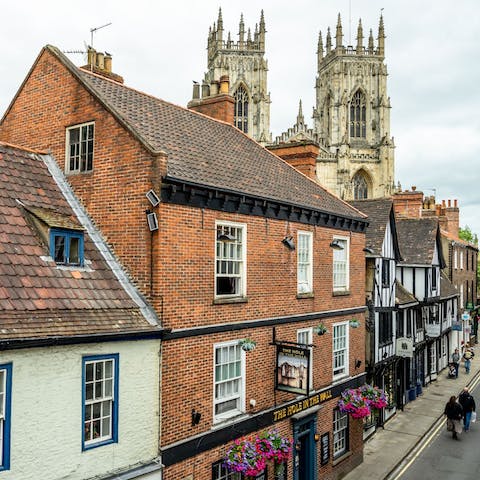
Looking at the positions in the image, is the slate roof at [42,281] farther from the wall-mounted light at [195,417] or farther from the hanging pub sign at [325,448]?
the hanging pub sign at [325,448]

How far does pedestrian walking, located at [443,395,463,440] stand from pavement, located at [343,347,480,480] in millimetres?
1212

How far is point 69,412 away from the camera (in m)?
8.54

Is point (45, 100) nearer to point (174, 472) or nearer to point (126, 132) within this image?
point (126, 132)

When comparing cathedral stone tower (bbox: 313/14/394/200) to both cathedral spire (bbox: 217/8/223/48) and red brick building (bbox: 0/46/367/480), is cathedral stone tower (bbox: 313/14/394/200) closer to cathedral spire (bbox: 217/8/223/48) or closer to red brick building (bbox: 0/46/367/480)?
cathedral spire (bbox: 217/8/223/48)

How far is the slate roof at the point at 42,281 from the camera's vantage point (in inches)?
330

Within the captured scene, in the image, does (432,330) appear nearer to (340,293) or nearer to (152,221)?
(340,293)

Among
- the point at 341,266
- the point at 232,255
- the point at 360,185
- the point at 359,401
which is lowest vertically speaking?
the point at 359,401

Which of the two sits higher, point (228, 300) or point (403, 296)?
point (228, 300)

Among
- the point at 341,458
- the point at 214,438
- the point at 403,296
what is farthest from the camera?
the point at 403,296

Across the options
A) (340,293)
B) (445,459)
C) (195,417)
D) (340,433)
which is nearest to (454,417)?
(445,459)

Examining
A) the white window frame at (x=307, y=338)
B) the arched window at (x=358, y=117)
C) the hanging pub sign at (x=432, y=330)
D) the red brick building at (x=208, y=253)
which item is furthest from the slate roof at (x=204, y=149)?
the arched window at (x=358, y=117)

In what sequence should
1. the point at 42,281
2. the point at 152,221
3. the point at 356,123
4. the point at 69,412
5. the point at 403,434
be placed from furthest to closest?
the point at 356,123 → the point at 403,434 → the point at 152,221 → the point at 42,281 → the point at 69,412

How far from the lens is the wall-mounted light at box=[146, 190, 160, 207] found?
1039 centimetres

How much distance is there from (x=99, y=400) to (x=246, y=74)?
8953cm
